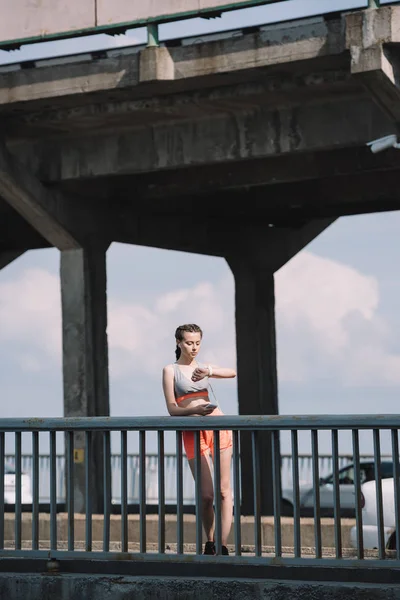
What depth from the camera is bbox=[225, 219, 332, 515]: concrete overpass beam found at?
28.3 m

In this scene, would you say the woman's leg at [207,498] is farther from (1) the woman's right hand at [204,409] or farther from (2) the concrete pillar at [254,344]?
(2) the concrete pillar at [254,344]


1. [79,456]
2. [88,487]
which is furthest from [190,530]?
[88,487]

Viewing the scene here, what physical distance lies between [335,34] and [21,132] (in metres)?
6.80

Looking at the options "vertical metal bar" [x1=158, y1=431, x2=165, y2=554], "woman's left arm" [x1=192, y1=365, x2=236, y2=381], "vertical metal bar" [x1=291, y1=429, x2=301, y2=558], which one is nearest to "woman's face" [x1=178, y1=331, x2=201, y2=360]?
"woman's left arm" [x1=192, y1=365, x2=236, y2=381]

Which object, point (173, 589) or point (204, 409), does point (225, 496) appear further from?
point (173, 589)

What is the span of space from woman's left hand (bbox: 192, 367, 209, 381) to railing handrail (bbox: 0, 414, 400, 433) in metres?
1.69

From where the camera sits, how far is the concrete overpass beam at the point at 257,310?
28.3 metres

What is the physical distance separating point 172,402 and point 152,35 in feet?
30.8

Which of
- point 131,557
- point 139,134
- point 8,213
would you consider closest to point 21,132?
point 139,134

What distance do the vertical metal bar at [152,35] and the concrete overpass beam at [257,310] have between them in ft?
33.3

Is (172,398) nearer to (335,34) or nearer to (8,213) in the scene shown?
(335,34)

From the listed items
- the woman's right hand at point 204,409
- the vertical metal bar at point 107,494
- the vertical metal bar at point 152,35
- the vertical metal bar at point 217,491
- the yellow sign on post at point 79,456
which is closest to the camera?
the vertical metal bar at point 217,491

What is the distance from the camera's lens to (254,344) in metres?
28.4

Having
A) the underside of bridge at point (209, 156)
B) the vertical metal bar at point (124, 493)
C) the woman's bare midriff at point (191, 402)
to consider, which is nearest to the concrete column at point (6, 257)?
the underside of bridge at point (209, 156)
